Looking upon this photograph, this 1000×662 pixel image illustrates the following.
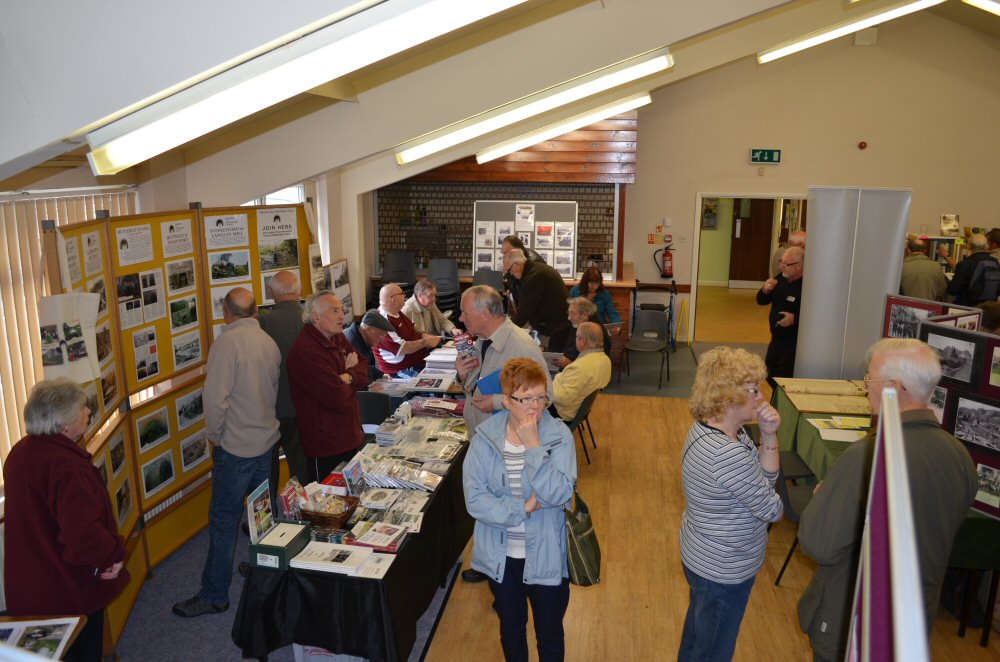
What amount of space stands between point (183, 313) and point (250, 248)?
881 millimetres

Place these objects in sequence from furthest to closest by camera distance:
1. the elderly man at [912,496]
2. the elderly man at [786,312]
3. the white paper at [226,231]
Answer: the elderly man at [786,312], the white paper at [226,231], the elderly man at [912,496]

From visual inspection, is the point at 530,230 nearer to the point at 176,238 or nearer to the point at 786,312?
the point at 786,312

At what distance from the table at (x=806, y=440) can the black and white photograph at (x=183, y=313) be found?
4.41 m

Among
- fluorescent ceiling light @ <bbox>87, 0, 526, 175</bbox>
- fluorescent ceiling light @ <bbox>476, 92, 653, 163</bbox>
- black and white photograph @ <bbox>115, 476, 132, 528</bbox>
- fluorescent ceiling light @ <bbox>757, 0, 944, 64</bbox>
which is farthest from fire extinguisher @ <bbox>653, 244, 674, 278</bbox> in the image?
fluorescent ceiling light @ <bbox>87, 0, 526, 175</bbox>

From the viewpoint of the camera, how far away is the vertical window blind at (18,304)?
3.89 metres

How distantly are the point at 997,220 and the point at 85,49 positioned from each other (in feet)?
44.3

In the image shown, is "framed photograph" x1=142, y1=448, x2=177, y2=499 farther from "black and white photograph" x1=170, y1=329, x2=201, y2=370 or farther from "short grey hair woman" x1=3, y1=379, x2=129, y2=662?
"short grey hair woman" x1=3, y1=379, x2=129, y2=662

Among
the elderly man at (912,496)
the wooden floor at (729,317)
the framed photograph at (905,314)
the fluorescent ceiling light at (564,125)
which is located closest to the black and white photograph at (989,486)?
the framed photograph at (905,314)

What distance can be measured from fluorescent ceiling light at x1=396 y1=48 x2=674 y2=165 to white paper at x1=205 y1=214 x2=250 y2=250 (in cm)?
152

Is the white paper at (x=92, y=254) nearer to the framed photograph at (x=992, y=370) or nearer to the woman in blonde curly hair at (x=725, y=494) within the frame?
Answer: the woman in blonde curly hair at (x=725, y=494)

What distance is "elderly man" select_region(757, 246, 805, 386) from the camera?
24.1ft

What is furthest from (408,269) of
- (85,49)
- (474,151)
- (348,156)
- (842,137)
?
(85,49)

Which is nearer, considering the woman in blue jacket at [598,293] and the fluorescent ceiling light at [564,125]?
the fluorescent ceiling light at [564,125]

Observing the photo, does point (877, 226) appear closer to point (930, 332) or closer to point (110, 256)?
point (930, 332)
